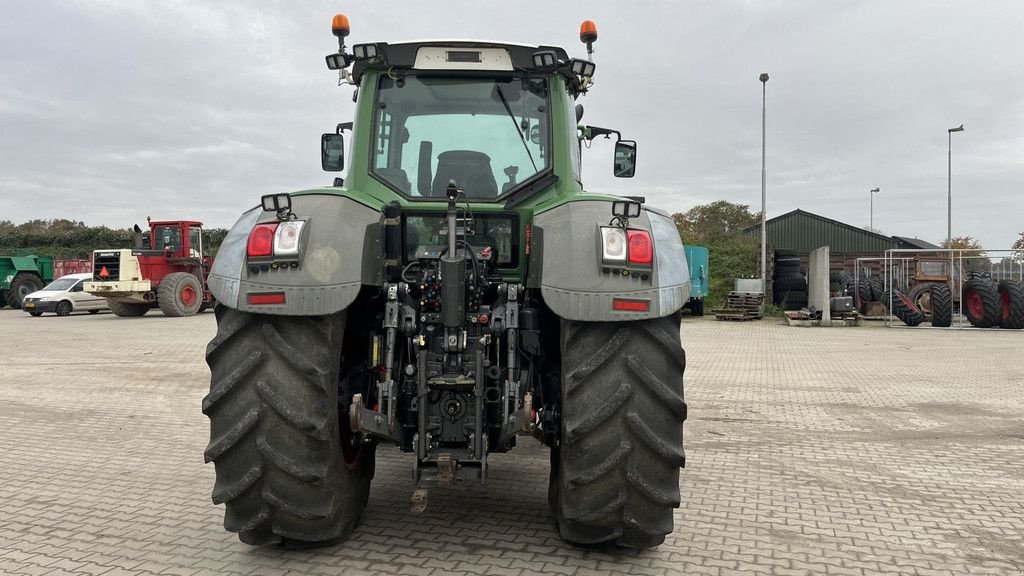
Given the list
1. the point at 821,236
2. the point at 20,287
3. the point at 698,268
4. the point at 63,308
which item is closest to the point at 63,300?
the point at 63,308

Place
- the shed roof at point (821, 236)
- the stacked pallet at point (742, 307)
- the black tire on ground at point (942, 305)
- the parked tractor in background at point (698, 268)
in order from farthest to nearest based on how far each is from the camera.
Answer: the shed roof at point (821, 236), the stacked pallet at point (742, 307), the parked tractor in background at point (698, 268), the black tire on ground at point (942, 305)

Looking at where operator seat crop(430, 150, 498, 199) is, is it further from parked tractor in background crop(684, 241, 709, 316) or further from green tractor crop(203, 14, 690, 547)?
parked tractor in background crop(684, 241, 709, 316)

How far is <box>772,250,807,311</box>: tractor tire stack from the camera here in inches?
1117

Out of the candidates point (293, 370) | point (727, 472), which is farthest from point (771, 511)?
point (293, 370)

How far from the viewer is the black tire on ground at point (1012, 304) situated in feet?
67.1

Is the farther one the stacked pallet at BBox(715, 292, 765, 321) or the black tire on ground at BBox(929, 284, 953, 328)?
the stacked pallet at BBox(715, 292, 765, 321)

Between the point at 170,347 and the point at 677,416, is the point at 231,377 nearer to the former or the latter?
the point at 677,416

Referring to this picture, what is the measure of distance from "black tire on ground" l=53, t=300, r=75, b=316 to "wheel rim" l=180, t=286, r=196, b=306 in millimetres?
6060

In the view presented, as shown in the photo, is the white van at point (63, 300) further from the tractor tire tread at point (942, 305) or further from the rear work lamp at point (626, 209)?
the rear work lamp at point (626, 209)

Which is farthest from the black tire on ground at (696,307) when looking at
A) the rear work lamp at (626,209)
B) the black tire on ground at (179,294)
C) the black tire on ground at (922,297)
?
the rear work lamp at (626,209)

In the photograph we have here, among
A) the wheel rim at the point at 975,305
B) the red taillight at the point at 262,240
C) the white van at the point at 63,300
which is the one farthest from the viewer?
the white van at the point at 63,300

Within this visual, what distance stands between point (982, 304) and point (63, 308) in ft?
97.0

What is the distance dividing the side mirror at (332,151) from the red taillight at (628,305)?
124 inches

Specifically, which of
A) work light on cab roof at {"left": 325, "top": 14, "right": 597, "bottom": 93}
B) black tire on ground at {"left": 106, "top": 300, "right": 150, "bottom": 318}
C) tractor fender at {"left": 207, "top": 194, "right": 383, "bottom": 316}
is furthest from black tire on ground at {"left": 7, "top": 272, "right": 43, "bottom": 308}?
tractor fender at {"left": 207, "top": 194, "right": 383, "bottom": 316}
